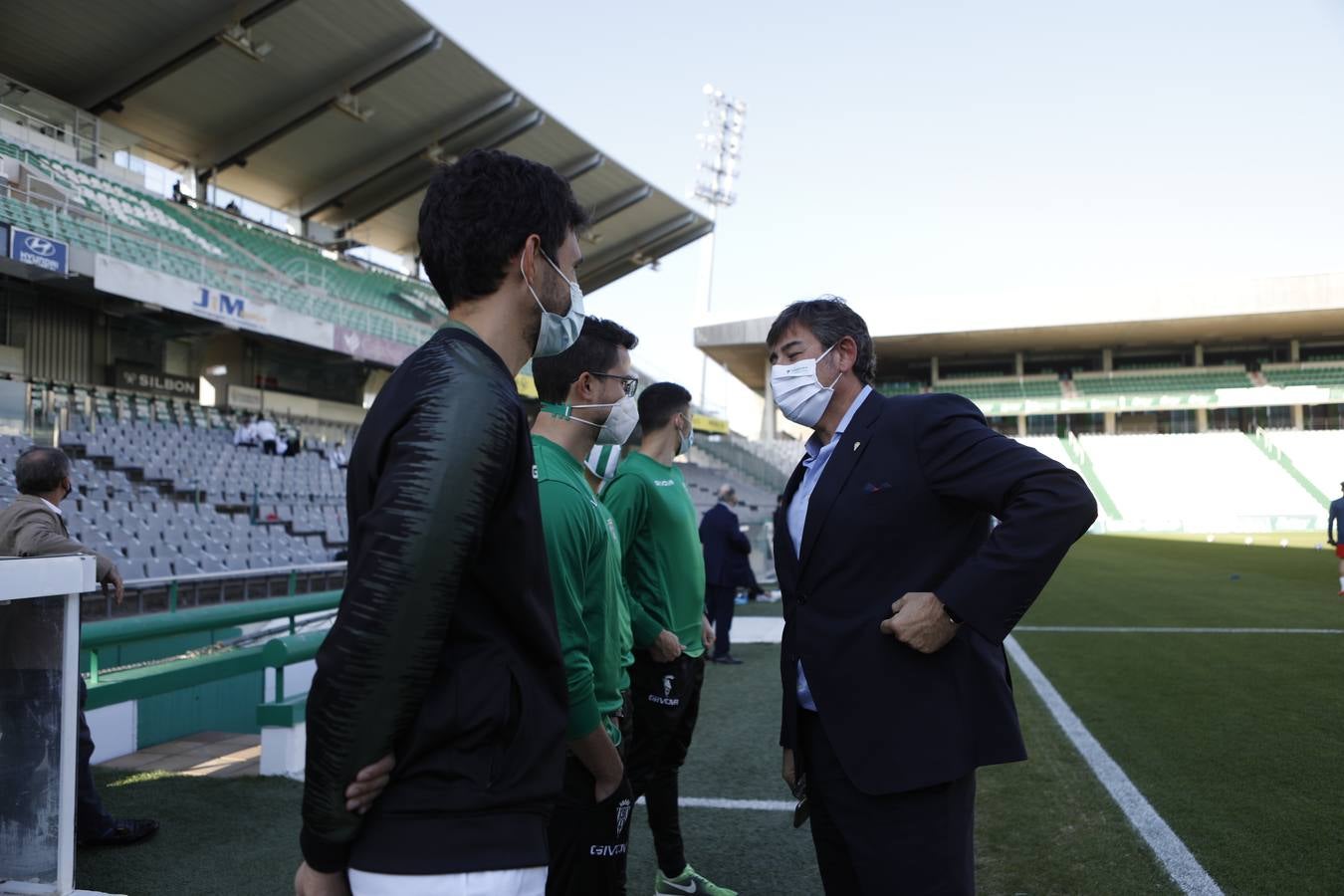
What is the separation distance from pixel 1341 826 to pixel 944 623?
3516 mm

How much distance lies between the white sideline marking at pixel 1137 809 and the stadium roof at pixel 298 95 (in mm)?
17302

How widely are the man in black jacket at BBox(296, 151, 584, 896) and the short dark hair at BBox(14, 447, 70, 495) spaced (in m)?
3.88

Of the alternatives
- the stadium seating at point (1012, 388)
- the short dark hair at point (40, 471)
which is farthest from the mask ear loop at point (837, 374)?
the stadium seating at point (1012, 388)

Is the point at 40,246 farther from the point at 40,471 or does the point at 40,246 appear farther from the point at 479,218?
the point at 479,218

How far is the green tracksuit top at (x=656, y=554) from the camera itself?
377 centimetres

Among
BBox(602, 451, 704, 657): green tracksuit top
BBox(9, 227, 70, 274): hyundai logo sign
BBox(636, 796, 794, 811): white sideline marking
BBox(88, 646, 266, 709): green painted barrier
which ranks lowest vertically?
BBox(636, 796, 794, 811): white sideline marking

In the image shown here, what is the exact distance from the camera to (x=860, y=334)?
2.69 meters

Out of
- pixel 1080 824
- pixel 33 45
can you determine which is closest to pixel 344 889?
pixel 1080 824

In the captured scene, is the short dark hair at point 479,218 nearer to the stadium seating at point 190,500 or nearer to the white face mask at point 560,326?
the white face mask at point 560,326

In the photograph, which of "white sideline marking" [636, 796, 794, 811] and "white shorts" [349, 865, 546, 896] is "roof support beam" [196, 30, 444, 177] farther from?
"white shorts" [349, 865, 546, 896]

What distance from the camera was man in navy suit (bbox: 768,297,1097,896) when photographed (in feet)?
6.66

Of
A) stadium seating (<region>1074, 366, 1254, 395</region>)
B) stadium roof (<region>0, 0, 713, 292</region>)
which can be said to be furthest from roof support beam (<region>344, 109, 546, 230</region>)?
stadium seating (<region>1074, 366, 1254, 395</region>)

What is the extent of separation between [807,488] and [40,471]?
151 inches

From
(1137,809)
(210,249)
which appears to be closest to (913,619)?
(1137,809)
